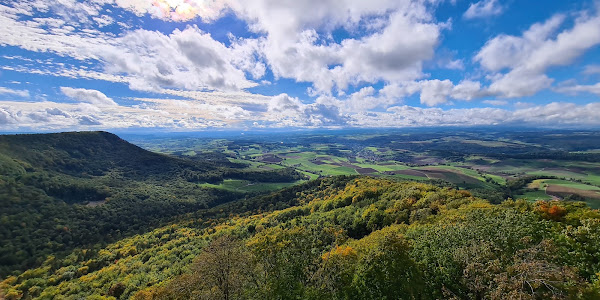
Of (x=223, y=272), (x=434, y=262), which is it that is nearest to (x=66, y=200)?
(x=223, y=272)

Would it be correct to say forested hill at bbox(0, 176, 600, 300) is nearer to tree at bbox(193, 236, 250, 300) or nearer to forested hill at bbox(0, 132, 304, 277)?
tree at bbox(193, 236, 250, 300)

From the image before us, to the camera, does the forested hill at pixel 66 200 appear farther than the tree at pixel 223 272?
Yes

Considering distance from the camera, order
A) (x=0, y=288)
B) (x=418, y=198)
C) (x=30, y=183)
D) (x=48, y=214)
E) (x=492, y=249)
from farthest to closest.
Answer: (x=30, y=183), (x=48, y=214), (x=0, y=288), (x=418, y=198), (x=492, y=249)

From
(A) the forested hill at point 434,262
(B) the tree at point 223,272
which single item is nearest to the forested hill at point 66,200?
(A) the forested hill at point 434,262

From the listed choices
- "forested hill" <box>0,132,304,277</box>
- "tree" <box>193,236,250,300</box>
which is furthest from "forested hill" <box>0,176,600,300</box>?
"forested hill" <box>0,132,304,277</box>

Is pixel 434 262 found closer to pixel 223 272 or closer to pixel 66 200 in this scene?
pixel 223 272

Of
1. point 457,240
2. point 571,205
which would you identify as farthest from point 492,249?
point 571,205

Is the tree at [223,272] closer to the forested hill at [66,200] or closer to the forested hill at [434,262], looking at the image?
the forested hill at [434,262]

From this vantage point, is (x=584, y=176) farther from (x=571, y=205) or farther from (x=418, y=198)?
(x=571, y=205)
